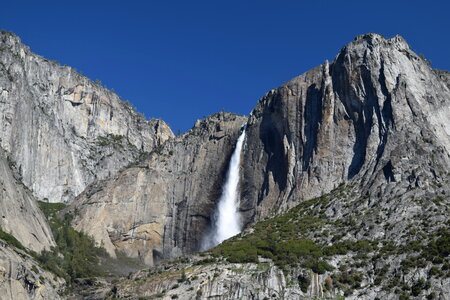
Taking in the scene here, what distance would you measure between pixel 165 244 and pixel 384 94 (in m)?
39.6

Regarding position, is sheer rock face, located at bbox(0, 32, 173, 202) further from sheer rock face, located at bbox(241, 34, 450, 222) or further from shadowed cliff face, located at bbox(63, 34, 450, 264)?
sheer rock face, located at bbox(241, 34, 450, 222)

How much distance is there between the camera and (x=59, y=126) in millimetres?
139625

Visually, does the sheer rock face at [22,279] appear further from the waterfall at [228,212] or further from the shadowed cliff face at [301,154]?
the waterfall at [228,212]

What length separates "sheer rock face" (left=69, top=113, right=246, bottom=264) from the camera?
4688 inches

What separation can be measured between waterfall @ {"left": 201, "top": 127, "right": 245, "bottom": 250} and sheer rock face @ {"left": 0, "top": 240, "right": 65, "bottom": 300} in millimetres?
29036

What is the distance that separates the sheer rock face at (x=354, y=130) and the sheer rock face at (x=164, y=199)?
8.12 metres

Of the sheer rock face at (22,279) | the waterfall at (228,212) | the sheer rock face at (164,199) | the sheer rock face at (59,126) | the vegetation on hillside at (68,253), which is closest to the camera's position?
A: the sheer rock face at (22,279)

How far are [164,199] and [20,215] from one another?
29.4 meters

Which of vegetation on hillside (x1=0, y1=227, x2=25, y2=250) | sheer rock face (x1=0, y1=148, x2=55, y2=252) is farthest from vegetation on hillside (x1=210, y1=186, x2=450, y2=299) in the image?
sheer rock face (x1=0, y1=148, x2=55, y2=252)

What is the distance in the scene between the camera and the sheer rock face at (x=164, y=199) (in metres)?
119

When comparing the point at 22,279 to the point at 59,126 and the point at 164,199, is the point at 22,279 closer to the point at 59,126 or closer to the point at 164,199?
the point at 164,199

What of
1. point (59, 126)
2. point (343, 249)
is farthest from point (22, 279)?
point (59, 126)

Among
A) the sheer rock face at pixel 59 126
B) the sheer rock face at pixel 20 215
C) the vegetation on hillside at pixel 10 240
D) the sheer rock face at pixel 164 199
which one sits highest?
the sheer rock face at pixel 59 126

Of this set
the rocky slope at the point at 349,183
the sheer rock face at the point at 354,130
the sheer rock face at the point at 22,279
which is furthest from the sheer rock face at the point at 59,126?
the sheer rock face at the point at 354,130
